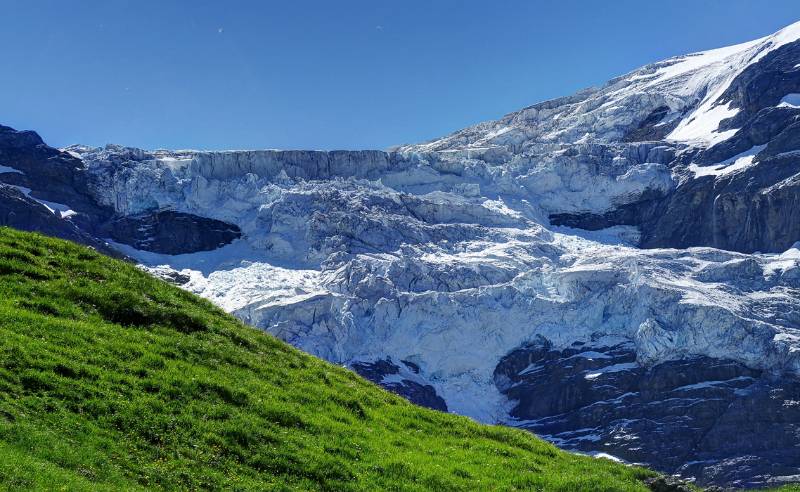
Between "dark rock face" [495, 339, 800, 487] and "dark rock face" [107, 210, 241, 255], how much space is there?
179ft

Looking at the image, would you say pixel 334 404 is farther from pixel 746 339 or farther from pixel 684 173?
pixel 684 173

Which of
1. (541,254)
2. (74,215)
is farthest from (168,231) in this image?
(541,254)

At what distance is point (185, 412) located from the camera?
2120 cm

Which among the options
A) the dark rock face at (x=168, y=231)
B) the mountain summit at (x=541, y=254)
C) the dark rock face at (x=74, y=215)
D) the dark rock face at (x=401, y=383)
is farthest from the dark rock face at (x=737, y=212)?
the dark rock face at (x=168, y=231)

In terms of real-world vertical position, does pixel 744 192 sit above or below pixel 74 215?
above

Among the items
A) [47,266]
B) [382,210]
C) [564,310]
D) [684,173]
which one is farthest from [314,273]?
[47,266]

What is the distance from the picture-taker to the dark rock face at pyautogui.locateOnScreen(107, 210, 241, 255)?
157 m

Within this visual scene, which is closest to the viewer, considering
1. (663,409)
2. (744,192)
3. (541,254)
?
(663,409)

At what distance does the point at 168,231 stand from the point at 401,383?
55.6 m

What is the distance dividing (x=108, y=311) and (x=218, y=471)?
8099 millimetres

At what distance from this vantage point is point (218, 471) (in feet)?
63.6

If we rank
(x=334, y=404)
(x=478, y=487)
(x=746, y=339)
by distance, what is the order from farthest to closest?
(x=746, y=339) → (x=334, y=404) → (x=478, y=487)

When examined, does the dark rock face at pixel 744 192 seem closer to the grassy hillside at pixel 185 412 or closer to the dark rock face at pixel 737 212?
the dark rock face at pixel 737 212

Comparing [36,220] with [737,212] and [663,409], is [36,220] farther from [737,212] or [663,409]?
[737,212]
